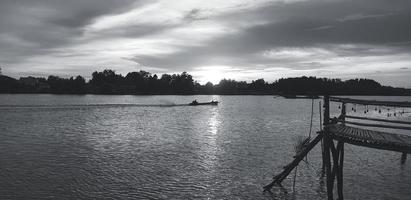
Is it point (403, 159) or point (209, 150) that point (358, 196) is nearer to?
point (403, 159)

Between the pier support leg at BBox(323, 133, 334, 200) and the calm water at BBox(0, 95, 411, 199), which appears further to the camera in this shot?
the calm water at BBox(0, 95, 411, 199)

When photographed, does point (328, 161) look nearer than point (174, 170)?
Yes

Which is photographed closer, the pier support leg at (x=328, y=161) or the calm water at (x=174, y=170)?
the pier support leg at (x=328, y=161)

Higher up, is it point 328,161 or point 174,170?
point 328,161

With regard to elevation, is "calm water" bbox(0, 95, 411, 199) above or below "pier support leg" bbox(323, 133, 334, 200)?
below

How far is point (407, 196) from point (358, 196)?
9.03 ft

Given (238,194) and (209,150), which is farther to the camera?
(209,150)

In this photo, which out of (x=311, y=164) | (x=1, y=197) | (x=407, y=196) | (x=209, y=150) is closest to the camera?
(x=1, y=197)

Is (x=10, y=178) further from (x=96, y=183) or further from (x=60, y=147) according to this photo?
(x=60, y=147)

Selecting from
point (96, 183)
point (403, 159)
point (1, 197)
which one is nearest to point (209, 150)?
point (96, 183)

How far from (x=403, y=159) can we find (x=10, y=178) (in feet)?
93.5

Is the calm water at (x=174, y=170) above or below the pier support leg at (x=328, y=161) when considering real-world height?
below

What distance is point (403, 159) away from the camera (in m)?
27.2

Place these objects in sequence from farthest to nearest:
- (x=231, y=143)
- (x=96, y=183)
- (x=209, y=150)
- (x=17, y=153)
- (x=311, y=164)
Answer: (x=231, y=143) < (x=209, y=150) < (x=17, y=153) < (x=311, y=164) < (x=96, y=183)
